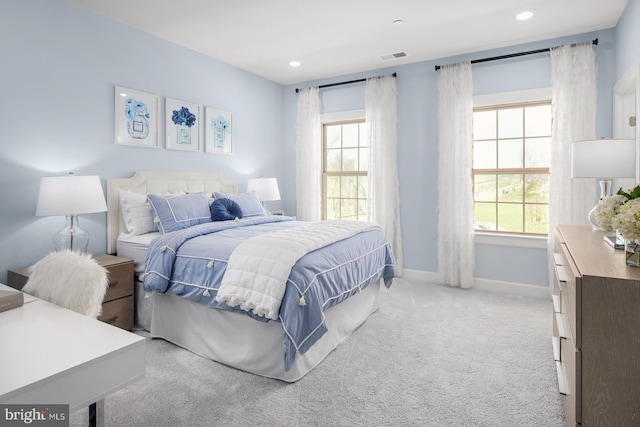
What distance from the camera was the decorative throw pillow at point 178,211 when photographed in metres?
3.29

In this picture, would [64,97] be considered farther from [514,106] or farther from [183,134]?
[514,106]

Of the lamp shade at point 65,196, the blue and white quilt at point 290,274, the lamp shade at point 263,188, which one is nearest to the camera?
the blue and white quilt at point 290,274

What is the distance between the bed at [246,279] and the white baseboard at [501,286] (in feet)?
4.47

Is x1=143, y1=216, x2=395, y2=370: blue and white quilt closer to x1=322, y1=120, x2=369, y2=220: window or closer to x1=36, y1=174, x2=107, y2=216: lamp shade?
x1=36, y1=174, x2=107, y2=216: lamp shade

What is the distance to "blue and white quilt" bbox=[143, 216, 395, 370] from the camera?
2.17m

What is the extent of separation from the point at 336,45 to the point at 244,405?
3619mm

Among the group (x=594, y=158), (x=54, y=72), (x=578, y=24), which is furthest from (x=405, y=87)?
(x=54, y=72)

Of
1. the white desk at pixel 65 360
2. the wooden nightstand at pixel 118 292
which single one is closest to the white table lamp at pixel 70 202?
the wooden nightstand at pixel 118 292

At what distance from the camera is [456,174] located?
14.3 ft

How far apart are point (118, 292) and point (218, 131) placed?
90.4 inches

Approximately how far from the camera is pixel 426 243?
15.3 feet

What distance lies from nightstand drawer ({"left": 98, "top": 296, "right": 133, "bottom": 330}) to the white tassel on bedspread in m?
1.12

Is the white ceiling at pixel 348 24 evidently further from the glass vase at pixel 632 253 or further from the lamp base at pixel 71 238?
the glass vase at pixel 632 253

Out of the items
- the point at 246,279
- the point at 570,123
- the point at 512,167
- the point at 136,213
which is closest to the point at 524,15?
the point at 570,123
